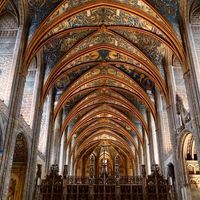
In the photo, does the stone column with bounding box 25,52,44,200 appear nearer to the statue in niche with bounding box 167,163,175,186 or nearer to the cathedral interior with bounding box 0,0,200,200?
the cathedral interior with bounding box 0,0,200,200

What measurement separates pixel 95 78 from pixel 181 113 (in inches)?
380

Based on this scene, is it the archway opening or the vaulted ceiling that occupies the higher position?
the vaulted ceiling

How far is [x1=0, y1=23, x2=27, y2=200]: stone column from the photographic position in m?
11.3

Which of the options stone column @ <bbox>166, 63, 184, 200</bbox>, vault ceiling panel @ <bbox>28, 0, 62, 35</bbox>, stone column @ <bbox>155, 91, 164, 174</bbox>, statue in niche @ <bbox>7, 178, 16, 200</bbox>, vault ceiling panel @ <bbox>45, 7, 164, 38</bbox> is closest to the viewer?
statue in niche @ <bbox>7, 178, 16, 200</bbox>

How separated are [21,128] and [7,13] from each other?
241 inches

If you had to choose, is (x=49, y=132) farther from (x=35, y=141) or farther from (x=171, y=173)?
(x=171, y=173)

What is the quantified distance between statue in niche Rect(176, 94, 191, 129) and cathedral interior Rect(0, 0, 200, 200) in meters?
0.06

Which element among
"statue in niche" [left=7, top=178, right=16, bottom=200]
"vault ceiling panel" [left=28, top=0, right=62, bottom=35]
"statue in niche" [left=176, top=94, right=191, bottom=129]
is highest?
"vault ceiling panel" [left=28, top=0, right=62, bottom=35]

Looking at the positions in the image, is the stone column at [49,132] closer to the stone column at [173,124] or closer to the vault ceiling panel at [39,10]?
the vault ceiling panel at [39,10]

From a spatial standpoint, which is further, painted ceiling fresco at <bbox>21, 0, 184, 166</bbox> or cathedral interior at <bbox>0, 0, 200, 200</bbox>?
painted ceiling fresco at <bbox>21, 0, 184, 166</bbox>

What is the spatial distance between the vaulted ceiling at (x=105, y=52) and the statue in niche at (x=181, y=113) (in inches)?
85.3

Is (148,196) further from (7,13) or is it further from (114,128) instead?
(114,128)

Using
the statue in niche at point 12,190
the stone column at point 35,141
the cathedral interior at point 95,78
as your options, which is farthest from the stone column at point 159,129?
the statue in niche at point 12,190

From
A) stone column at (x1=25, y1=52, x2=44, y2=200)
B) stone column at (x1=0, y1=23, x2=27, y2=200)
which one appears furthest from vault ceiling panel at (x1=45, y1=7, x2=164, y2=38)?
stone column at (x1=25, y1=52, x2=44, y2=200)
